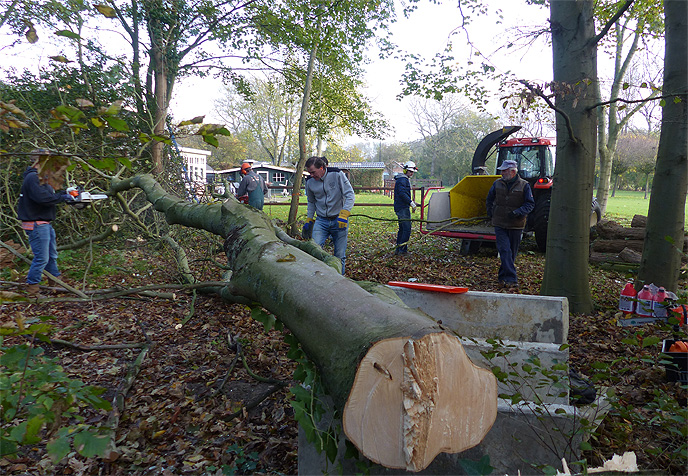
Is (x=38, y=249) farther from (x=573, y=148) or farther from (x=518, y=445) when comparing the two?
(x=573, y=148)

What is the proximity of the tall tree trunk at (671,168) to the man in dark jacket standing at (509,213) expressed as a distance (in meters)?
1.61

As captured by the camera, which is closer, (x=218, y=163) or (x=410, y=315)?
(x=410, y=315)

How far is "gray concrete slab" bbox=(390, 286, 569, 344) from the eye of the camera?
9.78 ft

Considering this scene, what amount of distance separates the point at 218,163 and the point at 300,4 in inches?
1397

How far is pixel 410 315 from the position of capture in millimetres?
1580

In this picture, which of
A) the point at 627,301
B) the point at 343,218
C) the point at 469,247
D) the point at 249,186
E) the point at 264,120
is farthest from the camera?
the point at 264,120

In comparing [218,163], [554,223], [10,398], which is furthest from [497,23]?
[218,163]

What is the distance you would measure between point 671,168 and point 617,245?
3.20 m

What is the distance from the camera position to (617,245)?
6918 millimetres

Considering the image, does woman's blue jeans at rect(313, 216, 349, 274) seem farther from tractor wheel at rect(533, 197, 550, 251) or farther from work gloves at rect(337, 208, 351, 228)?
tractor wheel at rect(533, 197, 550, 251)

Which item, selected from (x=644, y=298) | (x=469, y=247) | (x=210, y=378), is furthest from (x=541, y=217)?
(x=210, y=378)

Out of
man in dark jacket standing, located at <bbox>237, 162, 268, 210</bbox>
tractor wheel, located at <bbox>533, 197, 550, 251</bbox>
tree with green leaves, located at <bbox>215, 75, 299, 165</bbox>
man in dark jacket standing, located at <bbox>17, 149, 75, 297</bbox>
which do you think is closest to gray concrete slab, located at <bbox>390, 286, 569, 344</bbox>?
man in dark jacket standing, located at <bbox>17, 149, 75, 297</bbox>

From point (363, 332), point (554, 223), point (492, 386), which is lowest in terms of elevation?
point (492, 386)

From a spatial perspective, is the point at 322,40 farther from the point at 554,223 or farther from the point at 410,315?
the point at 410,315
